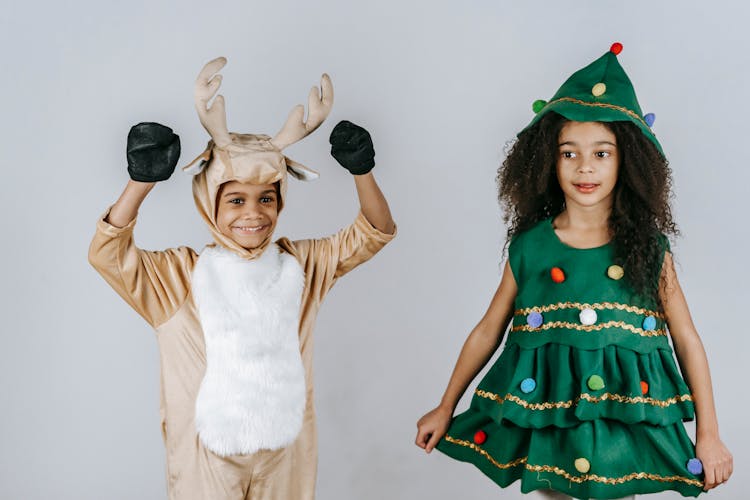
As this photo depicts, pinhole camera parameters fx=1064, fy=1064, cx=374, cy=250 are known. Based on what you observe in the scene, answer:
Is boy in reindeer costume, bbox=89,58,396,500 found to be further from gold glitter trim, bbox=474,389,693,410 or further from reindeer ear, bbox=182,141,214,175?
gold glitter trim, bbox=474,389,693,410

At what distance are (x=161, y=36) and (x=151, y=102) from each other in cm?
18

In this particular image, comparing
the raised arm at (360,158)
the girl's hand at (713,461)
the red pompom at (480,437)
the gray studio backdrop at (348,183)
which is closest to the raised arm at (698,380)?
the girl's hand at (713,461)

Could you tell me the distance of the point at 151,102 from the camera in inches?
114

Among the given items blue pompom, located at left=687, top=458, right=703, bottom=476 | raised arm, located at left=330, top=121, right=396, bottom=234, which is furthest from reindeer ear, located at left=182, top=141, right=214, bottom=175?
blue pompom, located at left=687, top=458, right=703, bottom=476

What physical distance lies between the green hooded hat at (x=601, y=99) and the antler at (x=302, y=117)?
44cm

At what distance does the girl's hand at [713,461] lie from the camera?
2.08 m

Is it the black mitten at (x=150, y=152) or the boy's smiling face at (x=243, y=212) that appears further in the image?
the boy's smiling face at (x=243, y=212)

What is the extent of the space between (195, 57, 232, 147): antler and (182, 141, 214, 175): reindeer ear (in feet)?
0.10

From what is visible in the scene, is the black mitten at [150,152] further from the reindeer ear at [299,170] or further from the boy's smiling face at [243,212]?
the reindeer ear at [299,170]

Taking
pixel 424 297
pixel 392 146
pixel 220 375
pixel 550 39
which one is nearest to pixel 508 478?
pixel 220 375

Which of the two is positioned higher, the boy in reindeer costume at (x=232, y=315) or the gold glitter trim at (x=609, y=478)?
the boy in reindeer costume at (x=232, y=315)

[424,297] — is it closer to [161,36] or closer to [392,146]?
[392,146]

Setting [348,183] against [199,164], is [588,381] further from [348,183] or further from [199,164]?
[348,183]

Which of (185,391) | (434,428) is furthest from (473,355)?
(185,391)
